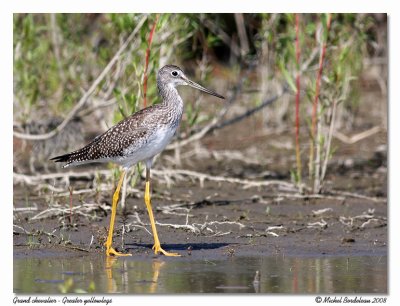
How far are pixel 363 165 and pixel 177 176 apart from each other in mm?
3256

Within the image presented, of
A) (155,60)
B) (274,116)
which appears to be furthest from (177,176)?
(274,116)

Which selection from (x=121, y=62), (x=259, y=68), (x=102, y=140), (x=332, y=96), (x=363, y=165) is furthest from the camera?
(x=259, y=68)

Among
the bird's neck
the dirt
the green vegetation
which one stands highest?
the green vegetation

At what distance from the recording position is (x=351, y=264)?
9094 millimetres

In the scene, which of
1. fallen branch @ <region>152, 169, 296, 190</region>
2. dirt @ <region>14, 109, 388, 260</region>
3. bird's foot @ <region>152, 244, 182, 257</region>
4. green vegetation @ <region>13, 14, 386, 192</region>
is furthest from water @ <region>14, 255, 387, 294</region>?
fallen branch @ <region>152, 169, 296, 190</region>

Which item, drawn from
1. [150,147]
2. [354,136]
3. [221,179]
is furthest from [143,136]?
[354,136]

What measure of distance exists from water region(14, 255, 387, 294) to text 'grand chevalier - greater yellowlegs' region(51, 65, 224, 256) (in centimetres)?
53

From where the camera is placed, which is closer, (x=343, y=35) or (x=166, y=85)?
(x=166, y=85)

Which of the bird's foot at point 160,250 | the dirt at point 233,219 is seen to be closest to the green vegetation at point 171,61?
the dirt at point 233,219

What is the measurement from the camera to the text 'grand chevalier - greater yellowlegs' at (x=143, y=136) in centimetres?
935

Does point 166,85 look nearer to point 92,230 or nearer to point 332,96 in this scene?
point 92,230

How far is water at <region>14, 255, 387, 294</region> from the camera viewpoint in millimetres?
7957

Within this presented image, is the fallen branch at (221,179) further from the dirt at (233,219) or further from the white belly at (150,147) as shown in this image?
the white belly at (150,147)

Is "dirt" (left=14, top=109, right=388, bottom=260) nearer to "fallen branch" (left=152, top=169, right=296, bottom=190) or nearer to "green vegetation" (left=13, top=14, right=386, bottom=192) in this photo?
"fallen branch" (left=152, top=169, right=296, bottom=190)
